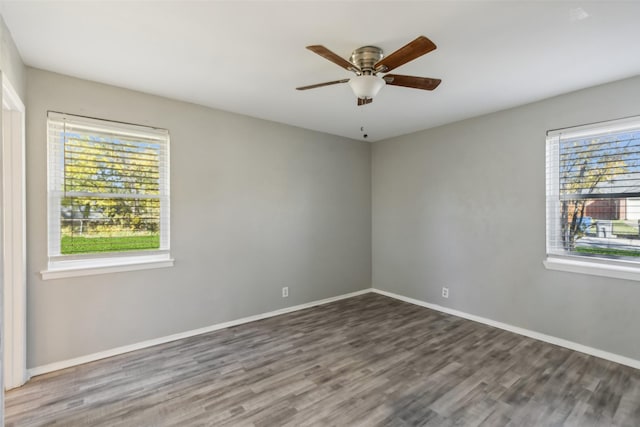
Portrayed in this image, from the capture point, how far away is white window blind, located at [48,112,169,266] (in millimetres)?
2645

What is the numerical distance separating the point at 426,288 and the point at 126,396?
11.8ft

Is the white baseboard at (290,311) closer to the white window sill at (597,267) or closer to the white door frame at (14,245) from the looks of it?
the white door frame at (14,245)

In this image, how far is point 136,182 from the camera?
119 inches

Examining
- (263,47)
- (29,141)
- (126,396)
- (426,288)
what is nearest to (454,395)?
(426,288)

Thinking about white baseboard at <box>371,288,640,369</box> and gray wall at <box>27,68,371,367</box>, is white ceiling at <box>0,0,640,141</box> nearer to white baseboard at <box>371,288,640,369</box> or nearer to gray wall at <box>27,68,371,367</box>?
gray wall at <box>27,68,371,367</box>

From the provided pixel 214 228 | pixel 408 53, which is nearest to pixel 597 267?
pixel 408 53

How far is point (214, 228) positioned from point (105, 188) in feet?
3.58

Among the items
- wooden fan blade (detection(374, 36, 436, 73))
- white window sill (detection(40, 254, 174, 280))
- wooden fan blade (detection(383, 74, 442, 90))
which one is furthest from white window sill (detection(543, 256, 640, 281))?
white window sill (detection(40, 254, 174, 280))

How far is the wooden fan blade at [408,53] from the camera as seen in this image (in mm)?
1661

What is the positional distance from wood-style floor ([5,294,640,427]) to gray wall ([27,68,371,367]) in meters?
0.37

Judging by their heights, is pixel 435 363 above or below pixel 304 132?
below

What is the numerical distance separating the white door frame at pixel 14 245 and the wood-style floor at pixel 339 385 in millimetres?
229

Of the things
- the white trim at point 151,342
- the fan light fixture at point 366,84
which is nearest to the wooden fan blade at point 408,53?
the fan light fixture at point 366,84

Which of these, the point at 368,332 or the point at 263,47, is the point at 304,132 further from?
the point at 368,332
